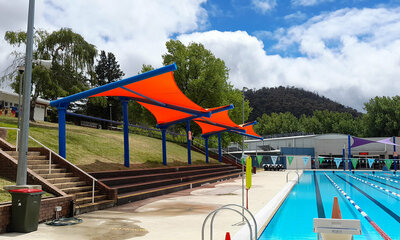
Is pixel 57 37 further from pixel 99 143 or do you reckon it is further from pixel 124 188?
pixel 124 188

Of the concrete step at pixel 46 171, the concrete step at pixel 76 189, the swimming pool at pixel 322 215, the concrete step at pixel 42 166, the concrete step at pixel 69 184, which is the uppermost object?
the concrete step at pixel 42 166

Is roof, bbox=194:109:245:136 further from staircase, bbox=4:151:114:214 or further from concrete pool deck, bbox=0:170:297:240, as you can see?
staircase, bbox=4:151:114:214

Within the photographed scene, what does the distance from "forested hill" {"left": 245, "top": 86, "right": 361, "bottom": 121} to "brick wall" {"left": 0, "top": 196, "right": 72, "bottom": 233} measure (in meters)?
150

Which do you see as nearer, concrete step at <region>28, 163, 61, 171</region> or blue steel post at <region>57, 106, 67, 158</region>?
concrete step at <region>28, 163, 61, 171</region>

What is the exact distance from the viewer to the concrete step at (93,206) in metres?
9.76

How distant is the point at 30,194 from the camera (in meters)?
7.29

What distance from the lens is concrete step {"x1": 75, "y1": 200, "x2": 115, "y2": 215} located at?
976 centimetres

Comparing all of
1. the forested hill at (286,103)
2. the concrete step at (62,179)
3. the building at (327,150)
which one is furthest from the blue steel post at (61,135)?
the forested hill at (286,103)

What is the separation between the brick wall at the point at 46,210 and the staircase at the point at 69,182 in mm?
524

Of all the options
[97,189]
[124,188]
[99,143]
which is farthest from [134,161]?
[97,189]

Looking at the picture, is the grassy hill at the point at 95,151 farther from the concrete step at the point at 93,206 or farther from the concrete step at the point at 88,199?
the concrete step at the point at 93,206

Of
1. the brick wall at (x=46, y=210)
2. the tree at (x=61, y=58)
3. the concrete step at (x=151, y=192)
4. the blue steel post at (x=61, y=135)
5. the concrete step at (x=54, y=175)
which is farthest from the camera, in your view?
the tree at (x=61, y=58)

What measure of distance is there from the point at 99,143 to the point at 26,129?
43.8 ft

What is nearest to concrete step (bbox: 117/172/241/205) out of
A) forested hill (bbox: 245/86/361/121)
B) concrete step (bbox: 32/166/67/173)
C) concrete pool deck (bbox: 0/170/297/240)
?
concrete pool deck (bbox: 0/170/297/240)
